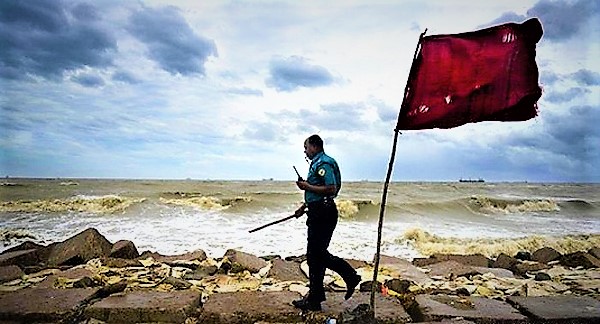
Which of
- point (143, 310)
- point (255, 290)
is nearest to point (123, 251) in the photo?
point (255, 290)

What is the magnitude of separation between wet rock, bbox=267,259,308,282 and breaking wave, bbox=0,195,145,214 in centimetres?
1587

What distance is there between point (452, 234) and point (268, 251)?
24.6 feet

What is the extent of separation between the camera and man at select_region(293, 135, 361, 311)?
4254 millimetres

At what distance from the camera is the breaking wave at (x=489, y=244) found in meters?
12.1

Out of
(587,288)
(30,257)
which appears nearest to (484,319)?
(587,288)

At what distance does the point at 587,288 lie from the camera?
18.8 feet

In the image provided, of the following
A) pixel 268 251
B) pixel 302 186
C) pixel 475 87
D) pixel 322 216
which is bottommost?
pixel 268 251

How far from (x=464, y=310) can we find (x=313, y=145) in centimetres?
208

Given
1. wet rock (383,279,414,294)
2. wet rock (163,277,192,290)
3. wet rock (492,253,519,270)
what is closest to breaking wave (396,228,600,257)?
wet rock (492,253,519,270)

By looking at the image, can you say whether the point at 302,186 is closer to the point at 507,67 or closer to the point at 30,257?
the point at 507,67

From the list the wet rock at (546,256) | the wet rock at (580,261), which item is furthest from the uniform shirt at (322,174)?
the wet rock at (546,256)

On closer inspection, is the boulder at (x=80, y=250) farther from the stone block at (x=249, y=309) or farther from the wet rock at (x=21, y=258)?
the stone block at (x=249, y=309)

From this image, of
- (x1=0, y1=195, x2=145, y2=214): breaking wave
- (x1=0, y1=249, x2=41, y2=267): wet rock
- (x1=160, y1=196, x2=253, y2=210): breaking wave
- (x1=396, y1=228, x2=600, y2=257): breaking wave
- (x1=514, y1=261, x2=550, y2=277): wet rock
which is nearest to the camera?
(x1=0, y1=249, x2=41, y2=267): wet rock

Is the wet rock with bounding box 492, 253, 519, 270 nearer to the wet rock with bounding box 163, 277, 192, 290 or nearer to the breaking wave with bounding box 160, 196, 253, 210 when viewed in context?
the wet rock with bounding box 163, 277, 192, 290
